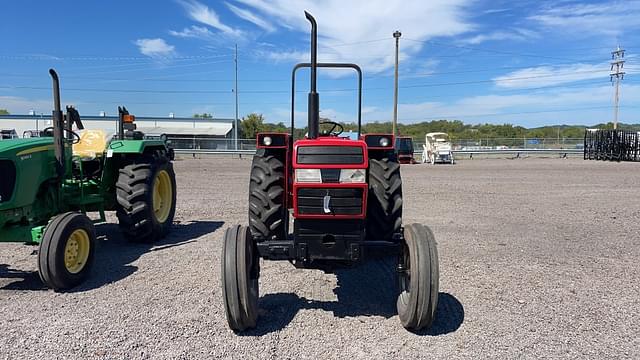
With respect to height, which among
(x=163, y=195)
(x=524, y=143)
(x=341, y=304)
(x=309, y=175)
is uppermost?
(x=524, y=143)

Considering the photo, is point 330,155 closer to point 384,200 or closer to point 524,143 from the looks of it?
point 384,200

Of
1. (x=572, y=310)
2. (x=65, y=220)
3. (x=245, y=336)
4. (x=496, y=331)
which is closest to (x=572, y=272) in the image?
(x=572, y=310)

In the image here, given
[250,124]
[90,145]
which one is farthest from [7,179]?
[250,124]

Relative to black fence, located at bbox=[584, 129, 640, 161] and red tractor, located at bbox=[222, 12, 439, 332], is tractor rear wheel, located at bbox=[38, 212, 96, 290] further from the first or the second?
black fence, located at bbox=[584, 129, 640, 161]

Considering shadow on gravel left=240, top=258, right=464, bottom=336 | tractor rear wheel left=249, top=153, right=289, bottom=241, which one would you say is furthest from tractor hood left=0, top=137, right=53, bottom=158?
shadow on gravel left=240, top=258, right=464, bottom=336

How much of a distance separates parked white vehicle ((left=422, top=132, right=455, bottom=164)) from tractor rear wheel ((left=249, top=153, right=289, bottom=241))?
80.7 feet

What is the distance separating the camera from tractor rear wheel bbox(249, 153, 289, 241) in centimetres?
421

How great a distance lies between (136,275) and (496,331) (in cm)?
385

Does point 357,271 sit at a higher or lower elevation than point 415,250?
lower

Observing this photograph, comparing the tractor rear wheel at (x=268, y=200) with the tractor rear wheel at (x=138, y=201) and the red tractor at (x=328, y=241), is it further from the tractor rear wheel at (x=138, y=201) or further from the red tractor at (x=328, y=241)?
the tractor rear wheel at (x=138, y=201)

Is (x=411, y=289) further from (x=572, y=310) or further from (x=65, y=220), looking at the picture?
(x=65, y=220)

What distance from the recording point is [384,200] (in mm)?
4320

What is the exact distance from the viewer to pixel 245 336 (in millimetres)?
3715

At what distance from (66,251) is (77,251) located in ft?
Result: 0.70
